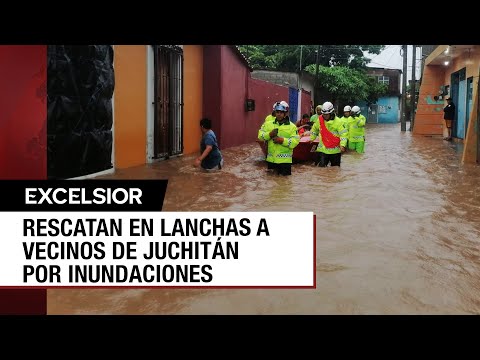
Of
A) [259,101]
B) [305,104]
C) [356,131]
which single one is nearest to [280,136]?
[356,131]

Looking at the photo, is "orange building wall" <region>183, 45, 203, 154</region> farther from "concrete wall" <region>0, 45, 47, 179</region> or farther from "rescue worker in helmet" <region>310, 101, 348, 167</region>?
"concrete wall" <region>0, 45, 47, 179</region>

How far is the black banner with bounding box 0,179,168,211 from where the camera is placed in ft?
9.70

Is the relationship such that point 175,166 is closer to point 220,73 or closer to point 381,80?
point 220,73

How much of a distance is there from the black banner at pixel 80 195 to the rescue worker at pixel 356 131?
13.2m

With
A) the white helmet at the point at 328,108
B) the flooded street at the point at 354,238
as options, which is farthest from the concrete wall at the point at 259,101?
the white helmet at the point at 328,108

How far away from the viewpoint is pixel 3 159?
6.57 meters

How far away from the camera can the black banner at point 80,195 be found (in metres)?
2.96

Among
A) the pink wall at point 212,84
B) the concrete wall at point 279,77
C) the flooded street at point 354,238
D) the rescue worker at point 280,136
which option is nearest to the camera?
the flooded street at point 354,238

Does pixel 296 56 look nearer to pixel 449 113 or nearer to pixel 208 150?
pixel 449 113

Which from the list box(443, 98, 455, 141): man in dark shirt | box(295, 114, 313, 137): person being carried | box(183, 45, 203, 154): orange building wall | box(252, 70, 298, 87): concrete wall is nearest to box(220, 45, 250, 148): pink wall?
box(183, 45, 203, 154): orange building wall

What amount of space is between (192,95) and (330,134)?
5189mm

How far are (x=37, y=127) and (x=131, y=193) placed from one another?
438 cm

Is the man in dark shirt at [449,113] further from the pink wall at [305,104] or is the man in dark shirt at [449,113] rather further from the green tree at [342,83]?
the green tree at [342,83]

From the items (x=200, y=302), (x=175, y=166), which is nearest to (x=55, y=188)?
(x=200, y=302)
